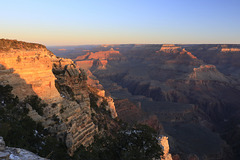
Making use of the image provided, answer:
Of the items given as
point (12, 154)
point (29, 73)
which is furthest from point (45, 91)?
point (12, 154)

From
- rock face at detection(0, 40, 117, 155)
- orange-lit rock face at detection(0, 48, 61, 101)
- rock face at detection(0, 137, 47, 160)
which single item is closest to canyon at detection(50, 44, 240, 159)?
rock face at detection(0, 40, 117, 155)

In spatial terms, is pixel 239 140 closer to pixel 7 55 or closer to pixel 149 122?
pixel 149 122

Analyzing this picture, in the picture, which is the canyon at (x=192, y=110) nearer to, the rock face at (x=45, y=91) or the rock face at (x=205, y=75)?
the rock face at (x=205, y=75)

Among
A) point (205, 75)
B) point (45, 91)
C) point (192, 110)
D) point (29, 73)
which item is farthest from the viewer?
point (205, 75)

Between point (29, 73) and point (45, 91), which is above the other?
point (29, 73)

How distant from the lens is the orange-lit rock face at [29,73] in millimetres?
19781

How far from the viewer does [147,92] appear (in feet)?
589

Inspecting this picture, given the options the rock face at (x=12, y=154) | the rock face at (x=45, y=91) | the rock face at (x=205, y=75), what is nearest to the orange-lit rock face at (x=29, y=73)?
the rock face at (x=45, y=91)

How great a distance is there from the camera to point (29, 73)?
68.7ft

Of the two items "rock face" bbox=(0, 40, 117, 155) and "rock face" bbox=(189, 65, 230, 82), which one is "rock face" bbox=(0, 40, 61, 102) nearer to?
"rock face" bbox=(0, 40, 117, 155)

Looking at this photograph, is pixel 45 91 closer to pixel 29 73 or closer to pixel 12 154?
pixel 29 73

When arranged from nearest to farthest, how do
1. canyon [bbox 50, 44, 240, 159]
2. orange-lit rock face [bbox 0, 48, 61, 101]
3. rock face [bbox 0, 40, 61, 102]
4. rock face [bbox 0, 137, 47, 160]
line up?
rock face [bbox 0, 137, 47, 160] < rock face [bbox 0, 40, 61, 102] < orange-lit rock face [bbox 0, 48, 61, 101] < canyon [bbox 50, 44, 240, 159]

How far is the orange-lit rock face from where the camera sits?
19781mm

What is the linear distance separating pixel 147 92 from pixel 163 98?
20.9 meters
